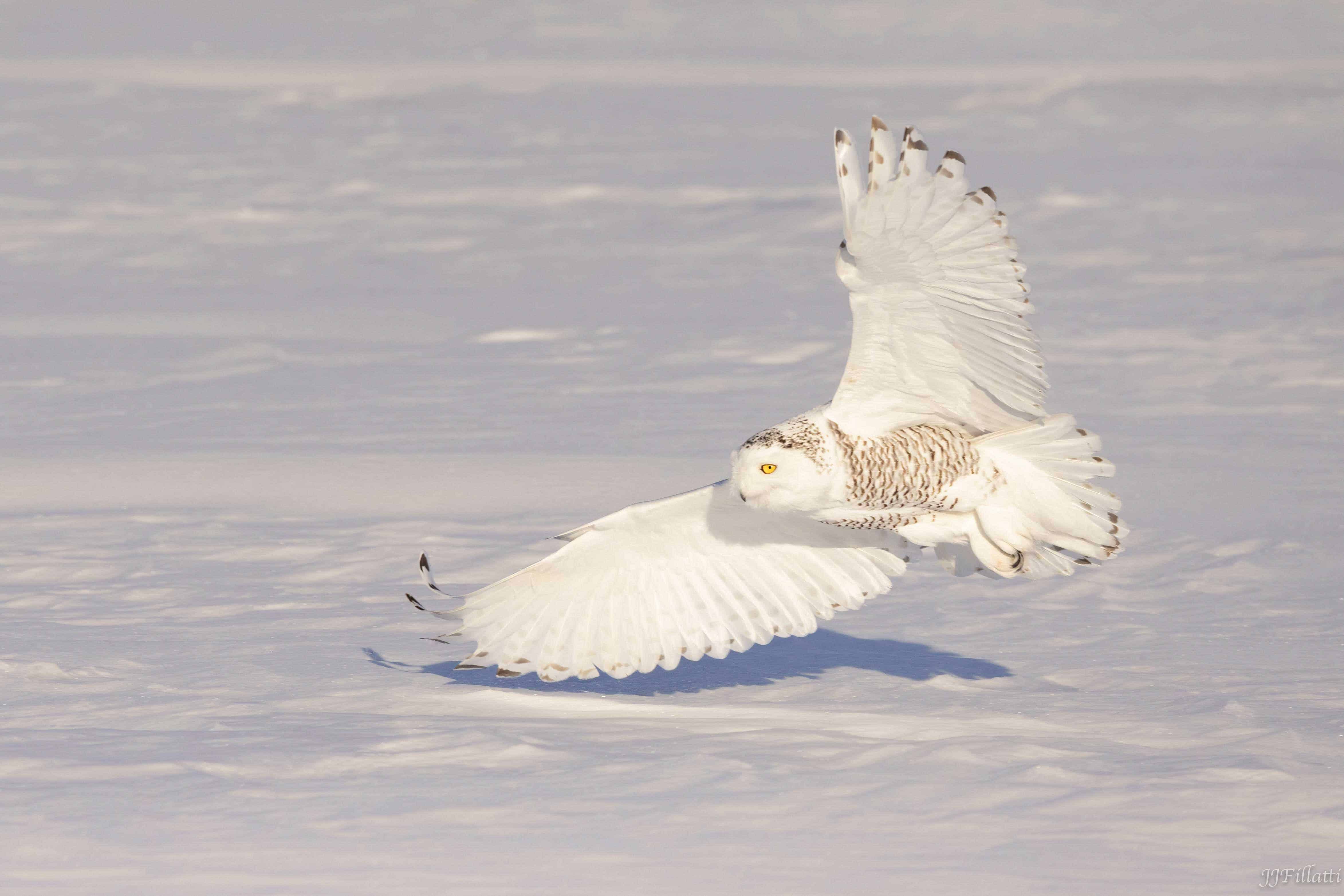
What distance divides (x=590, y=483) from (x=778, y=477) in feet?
9.80

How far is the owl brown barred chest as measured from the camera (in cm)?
420

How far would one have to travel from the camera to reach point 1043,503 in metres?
4.26

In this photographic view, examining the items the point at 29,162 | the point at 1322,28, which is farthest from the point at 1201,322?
the point at 1322,28

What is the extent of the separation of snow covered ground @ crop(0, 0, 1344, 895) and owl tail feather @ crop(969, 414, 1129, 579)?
1.45ft

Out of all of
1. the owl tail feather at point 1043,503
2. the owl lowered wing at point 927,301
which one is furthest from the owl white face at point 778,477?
the owl tail feather at point 1043,503

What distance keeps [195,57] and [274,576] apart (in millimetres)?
17112

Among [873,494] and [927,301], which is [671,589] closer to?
[873,494]

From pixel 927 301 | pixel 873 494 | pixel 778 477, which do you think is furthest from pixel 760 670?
pixel 927 301

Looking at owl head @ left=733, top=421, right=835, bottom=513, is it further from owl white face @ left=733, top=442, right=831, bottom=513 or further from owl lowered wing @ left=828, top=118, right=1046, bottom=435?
owl lowered wing @ left=828, top=118, right=1046, bottom=435

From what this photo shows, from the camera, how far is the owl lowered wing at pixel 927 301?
3.91 meters
